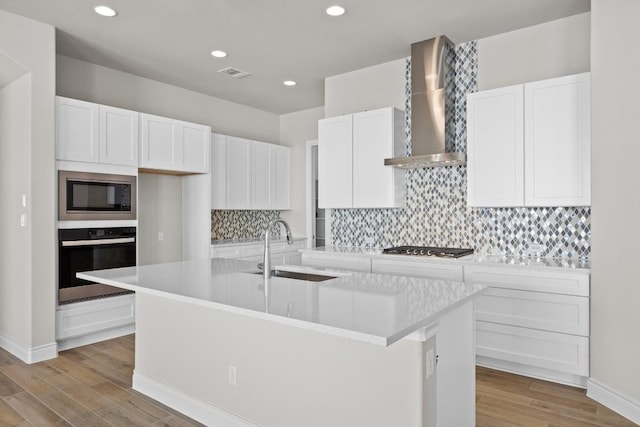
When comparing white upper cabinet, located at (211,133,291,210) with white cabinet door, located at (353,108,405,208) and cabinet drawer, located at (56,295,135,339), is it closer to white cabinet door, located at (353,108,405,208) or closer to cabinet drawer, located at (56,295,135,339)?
cabinet drawer, located at (56,295,135,339)

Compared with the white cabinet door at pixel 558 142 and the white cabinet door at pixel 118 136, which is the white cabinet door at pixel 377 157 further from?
the white cabinet door at pixel 118 136

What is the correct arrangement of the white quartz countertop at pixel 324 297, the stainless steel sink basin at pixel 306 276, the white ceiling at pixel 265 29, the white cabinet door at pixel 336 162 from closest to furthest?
the white quartz countertop at pixel 324 297 < the stainless steel sink basin at pixel 306 276 < the white ceiling at pixel 265 29 < the white cabinet door at pixel 336 162

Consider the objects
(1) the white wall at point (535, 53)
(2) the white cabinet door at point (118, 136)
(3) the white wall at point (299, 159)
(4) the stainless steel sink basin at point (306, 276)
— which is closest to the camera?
(4) the stainless steel sink basin at point (306, 276)

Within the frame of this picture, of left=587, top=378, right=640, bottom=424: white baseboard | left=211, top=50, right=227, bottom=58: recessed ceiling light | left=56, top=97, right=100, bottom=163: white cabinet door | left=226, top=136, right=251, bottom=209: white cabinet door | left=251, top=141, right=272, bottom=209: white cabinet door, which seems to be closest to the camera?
left=587, top=378, right=640, bottom=424: white baseboard

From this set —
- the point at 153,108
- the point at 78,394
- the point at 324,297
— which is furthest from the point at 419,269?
the point at 153,108

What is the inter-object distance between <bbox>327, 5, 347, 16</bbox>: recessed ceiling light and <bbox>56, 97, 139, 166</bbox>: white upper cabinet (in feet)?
7.67

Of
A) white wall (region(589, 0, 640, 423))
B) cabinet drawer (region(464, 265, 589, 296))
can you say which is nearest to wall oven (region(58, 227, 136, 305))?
cabinet drawer (region(464, 265, 589, 296))

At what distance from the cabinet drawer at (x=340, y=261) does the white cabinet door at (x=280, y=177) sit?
6.32 ft

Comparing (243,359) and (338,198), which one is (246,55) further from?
(243,359)

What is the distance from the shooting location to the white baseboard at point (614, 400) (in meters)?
2.55

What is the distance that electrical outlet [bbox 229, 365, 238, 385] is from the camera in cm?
241

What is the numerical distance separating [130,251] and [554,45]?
4483mm

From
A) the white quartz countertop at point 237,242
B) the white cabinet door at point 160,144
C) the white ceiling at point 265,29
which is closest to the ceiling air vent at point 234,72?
the white ceiling at point 265,29

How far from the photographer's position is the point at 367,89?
187 inches
